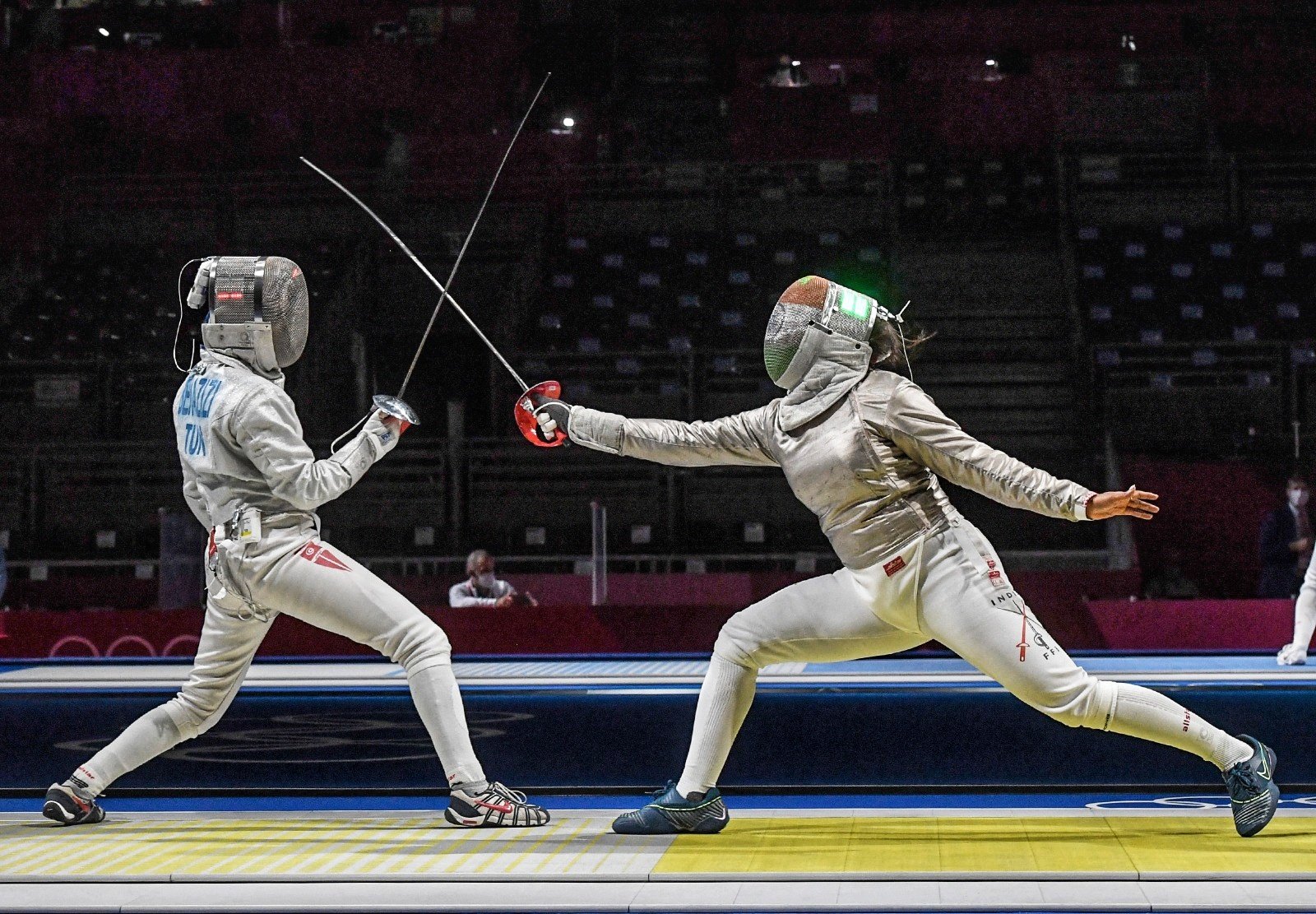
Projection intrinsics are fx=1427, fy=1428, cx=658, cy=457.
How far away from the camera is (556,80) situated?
14.0 meters

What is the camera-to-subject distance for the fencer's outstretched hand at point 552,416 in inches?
128

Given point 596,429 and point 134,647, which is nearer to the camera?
point 596,429

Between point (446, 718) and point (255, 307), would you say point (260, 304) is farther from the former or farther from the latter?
point (446, 718)

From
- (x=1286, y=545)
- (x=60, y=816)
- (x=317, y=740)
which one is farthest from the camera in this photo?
(x=1286, y=545)

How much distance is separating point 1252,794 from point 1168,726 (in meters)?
0.20

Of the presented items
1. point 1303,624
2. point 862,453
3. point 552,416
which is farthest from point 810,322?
point 1303,624

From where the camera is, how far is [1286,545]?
8.27 m

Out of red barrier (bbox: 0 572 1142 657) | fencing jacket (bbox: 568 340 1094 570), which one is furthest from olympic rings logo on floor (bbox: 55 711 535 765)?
red barrier (bbox: 0 572 1142 657)

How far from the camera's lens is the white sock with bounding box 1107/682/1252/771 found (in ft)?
9.41

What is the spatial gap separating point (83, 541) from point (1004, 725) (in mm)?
7990

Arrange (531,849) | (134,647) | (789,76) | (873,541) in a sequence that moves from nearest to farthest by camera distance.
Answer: (531,849)
(873,541)
(134,647)
(789,76)

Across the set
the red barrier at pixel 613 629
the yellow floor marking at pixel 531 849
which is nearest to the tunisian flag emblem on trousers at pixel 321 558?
the yellow floor marking at pixel 531 849

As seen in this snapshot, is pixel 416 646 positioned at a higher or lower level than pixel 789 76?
lower

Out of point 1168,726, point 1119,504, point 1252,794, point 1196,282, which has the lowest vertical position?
point 1252,794
